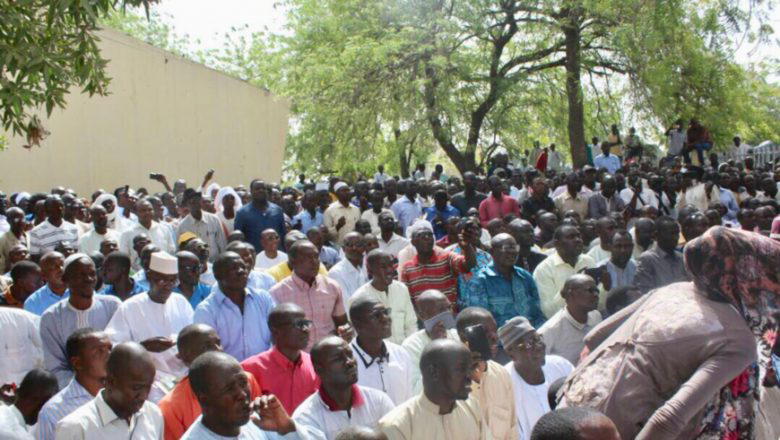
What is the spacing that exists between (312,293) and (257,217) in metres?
3.81

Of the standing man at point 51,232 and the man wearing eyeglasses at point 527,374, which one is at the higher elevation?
the standing man at point 51,232

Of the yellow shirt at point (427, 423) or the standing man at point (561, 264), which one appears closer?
the yellow shirt at point (427, 423)

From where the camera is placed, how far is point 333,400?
462cm

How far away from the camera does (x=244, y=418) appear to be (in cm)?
401

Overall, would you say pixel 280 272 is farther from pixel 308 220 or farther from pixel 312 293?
pixel 308 220

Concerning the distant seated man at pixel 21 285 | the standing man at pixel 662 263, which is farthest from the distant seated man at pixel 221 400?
the standing man at pixel 662 263

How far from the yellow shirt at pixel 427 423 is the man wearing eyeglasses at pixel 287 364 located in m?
0.93

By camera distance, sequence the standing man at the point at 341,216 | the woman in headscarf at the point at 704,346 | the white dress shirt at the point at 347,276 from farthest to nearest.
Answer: the standing man at the point at 341,216 < the white dress shirt at the point at 347,276 < the woman in headscarf at the point at 704,346

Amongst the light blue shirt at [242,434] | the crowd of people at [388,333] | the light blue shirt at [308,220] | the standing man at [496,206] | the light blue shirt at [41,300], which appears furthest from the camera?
the light blue shirt at [308,220]

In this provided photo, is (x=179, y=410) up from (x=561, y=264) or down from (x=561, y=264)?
down

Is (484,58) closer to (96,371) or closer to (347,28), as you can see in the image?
(347,28)

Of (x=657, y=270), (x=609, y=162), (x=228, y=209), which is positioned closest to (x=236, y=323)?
(x=657, y=270)

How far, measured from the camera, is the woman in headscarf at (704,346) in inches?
129

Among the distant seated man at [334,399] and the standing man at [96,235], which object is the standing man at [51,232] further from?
the distant seated man at [334,399]
